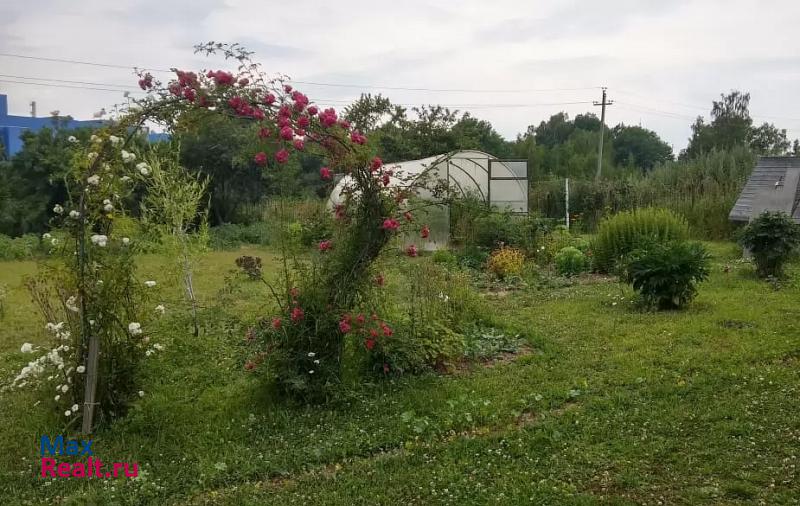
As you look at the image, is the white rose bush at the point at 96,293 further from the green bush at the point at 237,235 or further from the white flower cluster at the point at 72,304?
the green bush at the point at 237,235

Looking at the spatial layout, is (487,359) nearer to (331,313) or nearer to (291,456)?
(331,313)

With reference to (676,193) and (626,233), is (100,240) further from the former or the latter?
(676,193)

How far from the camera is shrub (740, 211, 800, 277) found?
7992mm

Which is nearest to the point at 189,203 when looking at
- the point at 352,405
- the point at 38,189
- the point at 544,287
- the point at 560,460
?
the point at 352,405

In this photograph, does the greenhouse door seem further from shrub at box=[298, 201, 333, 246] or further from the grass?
shrub at box=[298, 201, 333, 246]

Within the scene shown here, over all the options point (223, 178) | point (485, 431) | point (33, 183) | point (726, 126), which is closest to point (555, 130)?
point (726, 126)

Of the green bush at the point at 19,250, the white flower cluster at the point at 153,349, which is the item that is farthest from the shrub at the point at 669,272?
the green bush at the point at 19,250

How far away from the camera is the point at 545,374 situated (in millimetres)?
4766

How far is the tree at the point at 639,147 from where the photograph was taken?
4625cm

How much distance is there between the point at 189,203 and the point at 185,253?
19.6 inches

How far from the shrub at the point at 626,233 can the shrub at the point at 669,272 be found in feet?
9.18

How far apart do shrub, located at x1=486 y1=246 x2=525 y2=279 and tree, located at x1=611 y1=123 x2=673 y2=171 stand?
127ft

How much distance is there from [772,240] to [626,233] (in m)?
2.14
